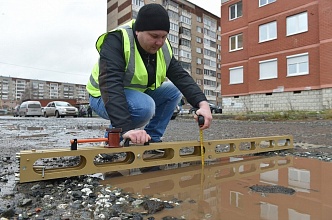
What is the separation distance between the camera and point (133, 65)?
2324 millimetres

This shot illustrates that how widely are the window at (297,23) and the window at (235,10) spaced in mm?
4790

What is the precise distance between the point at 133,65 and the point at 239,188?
1.31 m

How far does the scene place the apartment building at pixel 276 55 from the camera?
1554 cm

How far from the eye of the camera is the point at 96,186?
5.38 ft

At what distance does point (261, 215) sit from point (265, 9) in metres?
20.2

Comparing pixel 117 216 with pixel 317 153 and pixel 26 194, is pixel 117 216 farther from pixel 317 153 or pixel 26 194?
pixel 317 153

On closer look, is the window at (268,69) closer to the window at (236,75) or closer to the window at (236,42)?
the window at (236,75)

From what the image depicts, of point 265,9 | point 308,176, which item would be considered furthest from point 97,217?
point 265,9

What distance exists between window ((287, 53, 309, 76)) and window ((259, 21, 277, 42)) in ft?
7.20

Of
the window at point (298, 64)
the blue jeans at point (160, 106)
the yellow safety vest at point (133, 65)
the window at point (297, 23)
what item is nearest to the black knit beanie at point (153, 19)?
the yellow safety vest at point (133, 65)

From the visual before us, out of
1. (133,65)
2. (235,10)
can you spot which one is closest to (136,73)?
(133,65)

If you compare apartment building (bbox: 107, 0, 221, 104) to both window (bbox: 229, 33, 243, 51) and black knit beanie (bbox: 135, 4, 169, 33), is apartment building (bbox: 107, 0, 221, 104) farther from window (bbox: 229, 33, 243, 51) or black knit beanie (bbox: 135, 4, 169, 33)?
black knit beanie (bbox: 135, 4, 169, 33)

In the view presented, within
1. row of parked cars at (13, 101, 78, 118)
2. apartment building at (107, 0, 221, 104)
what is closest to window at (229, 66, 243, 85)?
row of parked cars at (13, 101, 78, 118)

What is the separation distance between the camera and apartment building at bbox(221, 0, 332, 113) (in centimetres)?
1554
